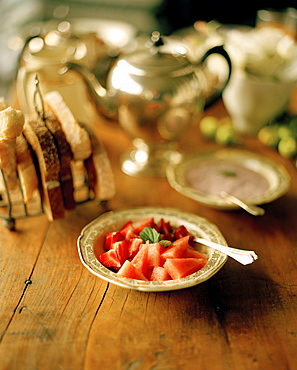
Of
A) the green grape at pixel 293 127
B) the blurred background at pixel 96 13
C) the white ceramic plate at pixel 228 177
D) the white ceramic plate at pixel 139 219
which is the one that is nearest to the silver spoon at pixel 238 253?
the white ceramic plate at pixel 139 219

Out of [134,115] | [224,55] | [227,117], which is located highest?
[224,55]

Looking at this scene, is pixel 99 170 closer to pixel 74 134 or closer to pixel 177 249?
pixel 74 134

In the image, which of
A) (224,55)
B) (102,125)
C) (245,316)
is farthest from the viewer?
(102,125)

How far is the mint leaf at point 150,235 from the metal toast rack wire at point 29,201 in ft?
0.79

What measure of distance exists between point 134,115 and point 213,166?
0.28 m

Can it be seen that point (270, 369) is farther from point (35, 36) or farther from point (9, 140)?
point (35, 36)

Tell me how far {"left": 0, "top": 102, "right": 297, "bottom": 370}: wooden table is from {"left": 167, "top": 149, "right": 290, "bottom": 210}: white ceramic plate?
83mm

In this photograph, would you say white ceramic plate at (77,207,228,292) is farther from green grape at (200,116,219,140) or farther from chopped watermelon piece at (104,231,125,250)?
green grape at (200,116,219,140)

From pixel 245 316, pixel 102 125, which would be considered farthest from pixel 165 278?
pixel 102 125

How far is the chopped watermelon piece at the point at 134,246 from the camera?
35.0 inches

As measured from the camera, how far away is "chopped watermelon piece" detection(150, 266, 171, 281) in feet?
2.75

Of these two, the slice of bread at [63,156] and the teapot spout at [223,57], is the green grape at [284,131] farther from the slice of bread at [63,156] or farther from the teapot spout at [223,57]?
the slice of bread at [63,156]

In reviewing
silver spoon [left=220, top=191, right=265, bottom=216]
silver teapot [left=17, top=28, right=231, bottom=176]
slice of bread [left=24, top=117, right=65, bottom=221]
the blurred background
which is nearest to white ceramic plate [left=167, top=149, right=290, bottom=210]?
silver spoon [left=220, top=191, right=265, bottom=216]

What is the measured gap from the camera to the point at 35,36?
4.50 ft
